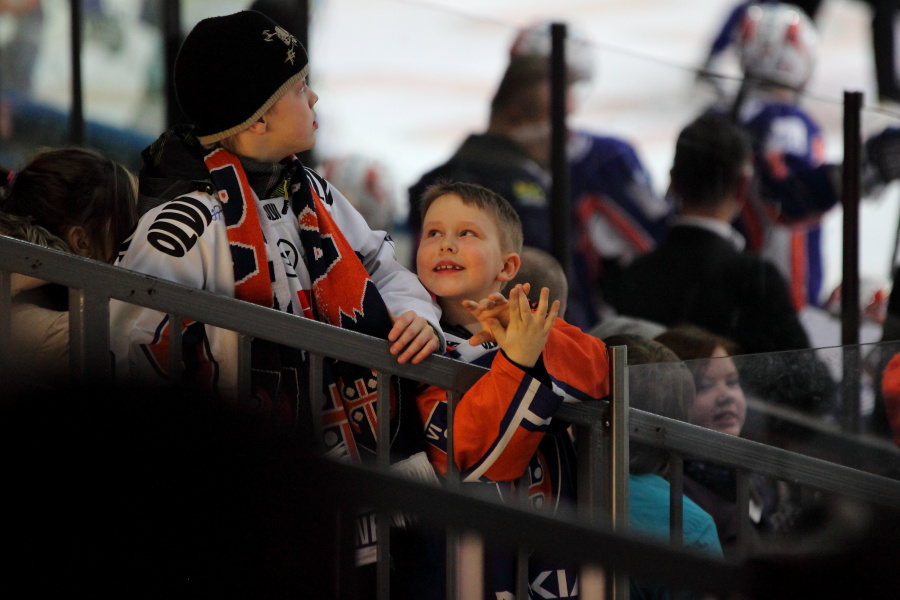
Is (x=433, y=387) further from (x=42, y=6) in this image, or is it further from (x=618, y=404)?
(x=42, y=6)

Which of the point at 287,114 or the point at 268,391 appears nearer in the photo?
the point at 268,391

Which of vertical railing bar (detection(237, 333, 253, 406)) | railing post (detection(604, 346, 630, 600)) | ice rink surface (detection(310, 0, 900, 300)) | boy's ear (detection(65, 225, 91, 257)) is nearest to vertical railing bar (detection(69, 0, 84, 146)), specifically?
ice rink surface (detection(310, 0, 900, 300))

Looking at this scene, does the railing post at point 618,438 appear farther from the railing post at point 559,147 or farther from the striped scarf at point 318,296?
the railing post at point 559,147

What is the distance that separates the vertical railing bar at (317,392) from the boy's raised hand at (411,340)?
4.8 inches

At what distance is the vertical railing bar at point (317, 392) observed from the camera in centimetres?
190

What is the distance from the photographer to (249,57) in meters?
2.20

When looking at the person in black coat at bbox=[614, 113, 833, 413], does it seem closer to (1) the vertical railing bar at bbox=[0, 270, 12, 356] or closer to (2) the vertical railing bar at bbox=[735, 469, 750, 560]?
(2) the vertical railing bar at bbox=[735, 469, 750, 560]

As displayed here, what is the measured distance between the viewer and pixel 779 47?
21.3 feet

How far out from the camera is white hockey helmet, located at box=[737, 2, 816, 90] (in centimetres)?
637

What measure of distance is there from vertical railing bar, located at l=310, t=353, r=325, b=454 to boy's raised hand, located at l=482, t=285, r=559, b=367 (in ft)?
→ 1.04

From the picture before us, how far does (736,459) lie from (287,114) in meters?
1.03

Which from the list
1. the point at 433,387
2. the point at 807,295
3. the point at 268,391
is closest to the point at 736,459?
the point at 433,387

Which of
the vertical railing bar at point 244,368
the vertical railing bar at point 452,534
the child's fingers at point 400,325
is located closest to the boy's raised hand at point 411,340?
the child's fingers at point 400,325

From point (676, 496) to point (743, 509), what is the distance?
157 millimetres
